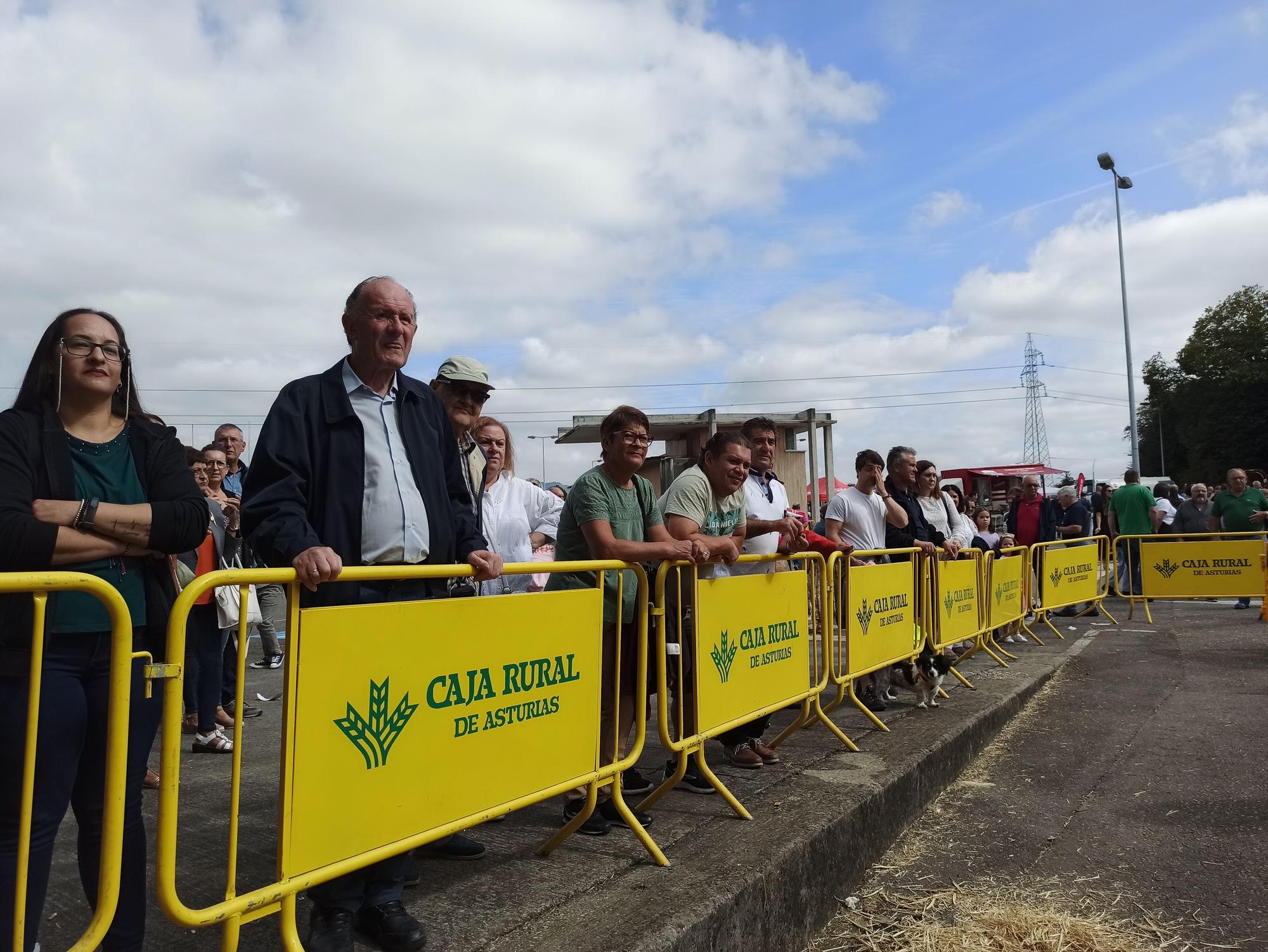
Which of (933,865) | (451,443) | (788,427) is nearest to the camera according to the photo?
(451,443)

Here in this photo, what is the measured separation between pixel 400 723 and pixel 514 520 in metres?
2.05

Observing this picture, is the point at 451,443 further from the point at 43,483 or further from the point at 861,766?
the point at 861,766

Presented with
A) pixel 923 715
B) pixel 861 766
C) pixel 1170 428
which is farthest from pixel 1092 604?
pixel 1170 428

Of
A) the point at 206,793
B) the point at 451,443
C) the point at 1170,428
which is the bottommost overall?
the point at 206,793

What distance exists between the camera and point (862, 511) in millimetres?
6484

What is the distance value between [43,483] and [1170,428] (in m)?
75.8

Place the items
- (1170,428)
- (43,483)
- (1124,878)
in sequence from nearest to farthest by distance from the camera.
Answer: (43,483), (1124,878), (1170,428)

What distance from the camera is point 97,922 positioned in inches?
76.7

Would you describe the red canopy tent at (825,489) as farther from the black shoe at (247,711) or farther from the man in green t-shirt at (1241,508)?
the black shoe at (247,711)

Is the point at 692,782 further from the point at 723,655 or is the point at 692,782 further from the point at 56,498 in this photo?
the point at 56,498

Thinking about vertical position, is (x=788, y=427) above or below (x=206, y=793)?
above

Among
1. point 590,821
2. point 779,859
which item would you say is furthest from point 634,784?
point 779,859

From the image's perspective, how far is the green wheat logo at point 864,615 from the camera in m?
5.53

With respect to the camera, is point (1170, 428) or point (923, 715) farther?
point (1170, 428)
